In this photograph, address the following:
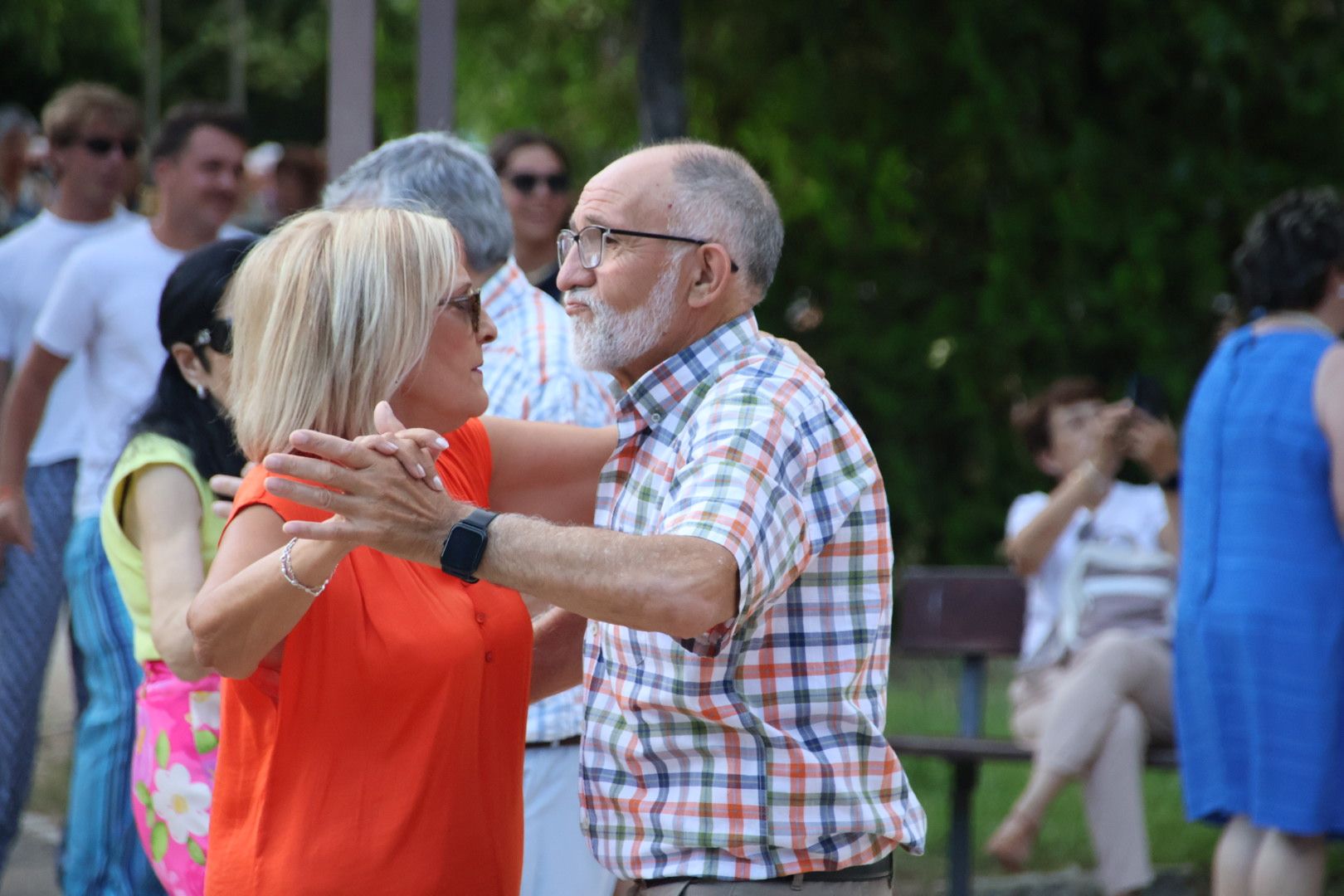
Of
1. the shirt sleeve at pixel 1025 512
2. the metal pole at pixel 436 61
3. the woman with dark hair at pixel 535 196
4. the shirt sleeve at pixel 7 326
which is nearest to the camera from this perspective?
the metal pole at pixel 436 61

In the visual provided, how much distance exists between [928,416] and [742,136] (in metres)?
1.86

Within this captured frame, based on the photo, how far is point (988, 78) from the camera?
8273 mm

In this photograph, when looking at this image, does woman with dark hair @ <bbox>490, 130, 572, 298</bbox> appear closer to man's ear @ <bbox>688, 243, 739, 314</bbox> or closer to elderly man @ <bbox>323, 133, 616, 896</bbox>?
elderly man @ <bbox>323, 133, 616, 896</bbox>

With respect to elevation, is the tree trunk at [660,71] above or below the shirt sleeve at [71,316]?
above

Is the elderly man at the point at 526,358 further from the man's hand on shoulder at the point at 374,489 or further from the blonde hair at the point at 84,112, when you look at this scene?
the blonde hair at the point at 84,112

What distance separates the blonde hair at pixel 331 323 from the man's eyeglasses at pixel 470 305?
7cm

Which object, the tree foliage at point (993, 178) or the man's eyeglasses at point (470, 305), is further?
the tree foliage at point (993, 178)

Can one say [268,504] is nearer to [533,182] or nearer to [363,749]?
[363,749]

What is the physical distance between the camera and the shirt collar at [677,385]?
96.9 inches

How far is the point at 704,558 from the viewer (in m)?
2.11

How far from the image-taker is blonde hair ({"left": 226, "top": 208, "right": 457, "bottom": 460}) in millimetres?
2361

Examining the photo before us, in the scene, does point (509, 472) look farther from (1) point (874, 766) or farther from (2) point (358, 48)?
(2) point (358, 48)

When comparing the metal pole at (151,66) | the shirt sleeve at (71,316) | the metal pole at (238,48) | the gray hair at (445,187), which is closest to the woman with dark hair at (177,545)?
the gray hair at (445,187)

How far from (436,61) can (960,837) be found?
3023 millimetres
